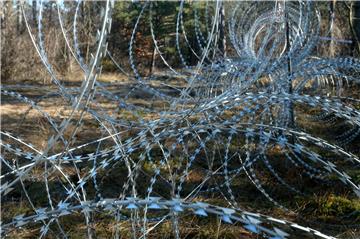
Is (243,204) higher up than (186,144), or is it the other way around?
(186,144)

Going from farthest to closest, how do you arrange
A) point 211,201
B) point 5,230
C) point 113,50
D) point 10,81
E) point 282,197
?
point 113,50, point 10,81, point 282,197, point 211,201, point 5,230

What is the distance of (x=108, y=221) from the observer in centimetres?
351

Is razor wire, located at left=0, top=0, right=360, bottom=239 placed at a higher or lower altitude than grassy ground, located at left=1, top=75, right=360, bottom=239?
higher

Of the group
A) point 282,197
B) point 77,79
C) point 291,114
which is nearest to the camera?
point 282,197

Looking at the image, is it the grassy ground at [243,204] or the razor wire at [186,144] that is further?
the grassy ground at [243,204]

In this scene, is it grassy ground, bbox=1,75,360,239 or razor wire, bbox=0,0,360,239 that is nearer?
razor wire, bbox=0,0,360,239

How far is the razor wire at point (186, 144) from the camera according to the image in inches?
51.1

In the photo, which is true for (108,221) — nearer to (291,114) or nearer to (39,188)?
(39,188)

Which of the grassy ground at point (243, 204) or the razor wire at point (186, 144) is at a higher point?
the razor wire at point (186, 144)

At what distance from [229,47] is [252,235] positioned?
562 inches

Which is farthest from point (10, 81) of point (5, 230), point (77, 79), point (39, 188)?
point (5, 230)

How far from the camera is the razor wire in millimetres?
1297

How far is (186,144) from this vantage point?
3844 mm

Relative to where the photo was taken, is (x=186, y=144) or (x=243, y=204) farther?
(x=243, y=204)
